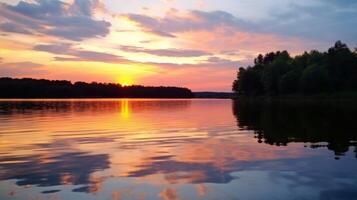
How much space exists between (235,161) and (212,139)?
35.3ft

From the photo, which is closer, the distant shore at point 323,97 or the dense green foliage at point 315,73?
the distant shore at point 323,97

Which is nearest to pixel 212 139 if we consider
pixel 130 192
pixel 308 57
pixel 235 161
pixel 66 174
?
pixel 235 161

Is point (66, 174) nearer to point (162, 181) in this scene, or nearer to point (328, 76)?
point (162, 181)

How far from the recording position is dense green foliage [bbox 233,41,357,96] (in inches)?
5551

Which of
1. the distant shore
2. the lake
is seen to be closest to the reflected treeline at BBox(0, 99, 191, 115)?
the distant shore

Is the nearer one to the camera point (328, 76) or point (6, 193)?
point (6, 193)

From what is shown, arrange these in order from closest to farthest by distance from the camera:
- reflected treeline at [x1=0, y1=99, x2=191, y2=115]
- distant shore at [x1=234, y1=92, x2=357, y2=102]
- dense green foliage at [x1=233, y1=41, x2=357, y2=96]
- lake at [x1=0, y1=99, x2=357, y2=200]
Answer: lake at [x1=0, y1=99, x2=357, y2=200] → reflected treeline at [x1=0, y1=99, x2=191, y2=115] → distant shore at [x1=234, y1=92, x2=357, y2=102] → dense green foliage at [x1=233, y1=41, x2=357, y2=96]

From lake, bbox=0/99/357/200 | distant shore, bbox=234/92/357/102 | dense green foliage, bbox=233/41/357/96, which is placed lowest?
lake, bbox=0/99/357/200

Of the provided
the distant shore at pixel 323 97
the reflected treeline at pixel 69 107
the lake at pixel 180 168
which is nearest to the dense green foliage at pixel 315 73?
the distant shore at pixel 323 97

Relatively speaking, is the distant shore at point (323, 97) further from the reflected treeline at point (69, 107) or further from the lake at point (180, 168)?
the lake at point (180, 168)

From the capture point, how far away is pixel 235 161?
21.2 m

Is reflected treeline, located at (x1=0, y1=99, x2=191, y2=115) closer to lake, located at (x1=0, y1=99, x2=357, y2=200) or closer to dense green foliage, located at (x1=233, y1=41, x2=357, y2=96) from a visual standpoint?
dense green foliage, located at (x1=233, y1=41, x2=357, y2=96)

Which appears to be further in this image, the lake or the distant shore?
the distant shore

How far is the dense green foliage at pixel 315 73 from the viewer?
141000 millimetres
